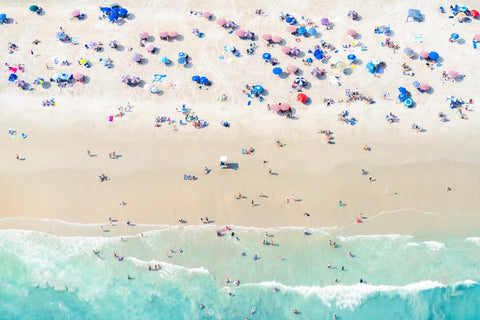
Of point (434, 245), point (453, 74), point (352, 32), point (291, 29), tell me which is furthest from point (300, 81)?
point (434, 245)

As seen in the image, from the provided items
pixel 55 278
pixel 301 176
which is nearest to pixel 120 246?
pixel 55 278

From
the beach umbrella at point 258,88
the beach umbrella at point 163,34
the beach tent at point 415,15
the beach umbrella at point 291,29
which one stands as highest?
the beach tent at point 415,15

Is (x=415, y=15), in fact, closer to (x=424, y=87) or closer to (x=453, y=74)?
(x=453, y=74)

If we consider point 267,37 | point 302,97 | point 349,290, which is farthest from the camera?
point 267,37

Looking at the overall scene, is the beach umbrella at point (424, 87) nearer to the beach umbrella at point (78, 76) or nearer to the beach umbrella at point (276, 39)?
the beach umbrella at point (276, 39)

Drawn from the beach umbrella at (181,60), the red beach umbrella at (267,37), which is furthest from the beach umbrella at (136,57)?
the red beach umbrella at (267,37)

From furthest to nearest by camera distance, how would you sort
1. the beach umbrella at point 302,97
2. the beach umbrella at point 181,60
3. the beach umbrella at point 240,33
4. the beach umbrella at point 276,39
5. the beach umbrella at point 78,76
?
the beach umbrella at point 240,33 → the beach umbrella at point 276,39 → the beach umbrella at point 181,60 → the beach umbrella at point 78,76 → the beach umbrella at point 302,97
